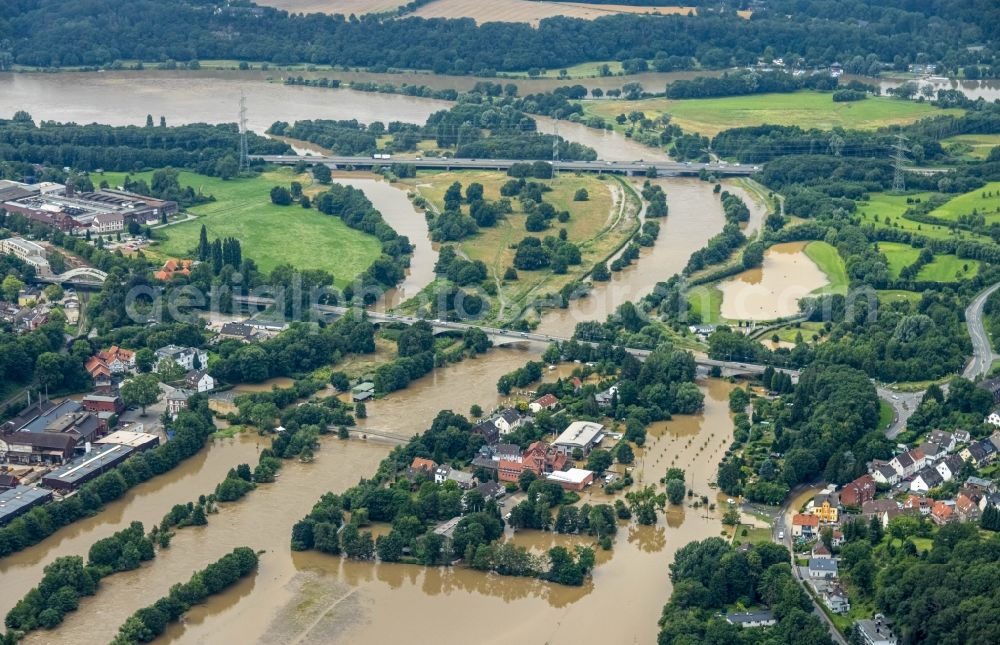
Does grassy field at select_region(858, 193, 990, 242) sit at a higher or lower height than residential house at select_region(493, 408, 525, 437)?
higher

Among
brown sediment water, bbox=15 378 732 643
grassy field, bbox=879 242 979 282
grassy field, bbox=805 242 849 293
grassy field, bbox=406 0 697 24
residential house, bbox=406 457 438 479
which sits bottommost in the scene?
brown sediment water, bbox=15 378 732 643

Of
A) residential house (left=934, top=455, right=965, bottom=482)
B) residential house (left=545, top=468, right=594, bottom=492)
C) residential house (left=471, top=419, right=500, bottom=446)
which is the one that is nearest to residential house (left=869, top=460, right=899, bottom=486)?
residential house (left=934, top=455, right=965, bottom=482)

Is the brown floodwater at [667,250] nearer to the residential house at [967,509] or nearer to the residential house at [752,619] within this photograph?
the residential house at [967,509]

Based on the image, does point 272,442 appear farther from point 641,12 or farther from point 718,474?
point 641,12

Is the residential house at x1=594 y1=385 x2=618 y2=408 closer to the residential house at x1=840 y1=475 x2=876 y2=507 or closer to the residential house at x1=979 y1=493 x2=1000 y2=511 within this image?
the residential house at x1=840 y1=475 x2=876 y2=507

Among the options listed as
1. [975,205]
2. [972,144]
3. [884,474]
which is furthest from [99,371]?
[972,144]

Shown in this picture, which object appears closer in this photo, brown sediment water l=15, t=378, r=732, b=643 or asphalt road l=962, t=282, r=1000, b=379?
brown sediment water l=15, t=378, r=732, b=643

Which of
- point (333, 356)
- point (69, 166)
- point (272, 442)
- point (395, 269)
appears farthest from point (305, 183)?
point (272, 442)
